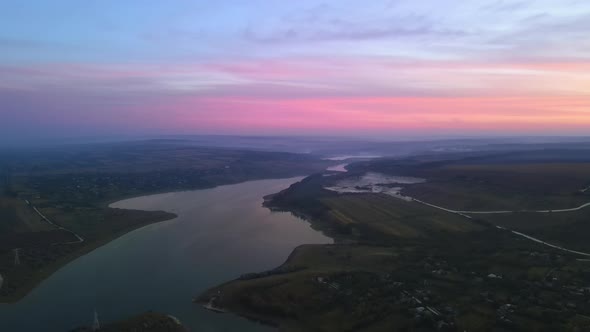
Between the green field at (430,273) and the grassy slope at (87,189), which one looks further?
the grassy slope at (87,189)

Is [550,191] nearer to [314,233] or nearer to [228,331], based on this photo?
[314,233]

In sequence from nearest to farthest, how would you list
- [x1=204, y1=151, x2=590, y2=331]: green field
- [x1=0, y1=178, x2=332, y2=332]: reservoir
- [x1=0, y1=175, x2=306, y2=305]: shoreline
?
1. [x1=204, y1=151, x2=590, y2=331]: green field
2. [x1=0, y1=178, x2=332, y2=332]: reservoir
3. [x1=0, y1=175, x2=306, y2=305]: shoreline

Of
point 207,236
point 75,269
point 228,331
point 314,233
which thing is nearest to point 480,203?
point 314,233

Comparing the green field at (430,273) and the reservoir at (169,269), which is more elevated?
the green field at (430,273)

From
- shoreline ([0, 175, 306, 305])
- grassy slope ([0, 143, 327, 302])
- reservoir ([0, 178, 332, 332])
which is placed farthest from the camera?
grassy slope ([0, 143, 327, 302])

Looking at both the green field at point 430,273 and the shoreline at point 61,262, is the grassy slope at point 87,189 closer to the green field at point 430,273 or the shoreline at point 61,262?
the shoreline at point 61,262

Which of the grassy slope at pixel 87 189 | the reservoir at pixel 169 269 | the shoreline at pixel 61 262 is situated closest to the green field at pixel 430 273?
the reservoir at pixel 169 269

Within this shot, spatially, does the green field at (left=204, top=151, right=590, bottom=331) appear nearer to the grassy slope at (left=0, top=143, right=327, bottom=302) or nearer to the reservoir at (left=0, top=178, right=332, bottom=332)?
the reservoir at (left=0, top=178, right=332, bottom=332)

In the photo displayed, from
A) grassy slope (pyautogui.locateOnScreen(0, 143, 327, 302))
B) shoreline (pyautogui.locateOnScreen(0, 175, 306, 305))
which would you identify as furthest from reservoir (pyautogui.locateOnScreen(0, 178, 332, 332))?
grassy slope (pyautogui.locateOnScreen(0, 143, 327, 302))
